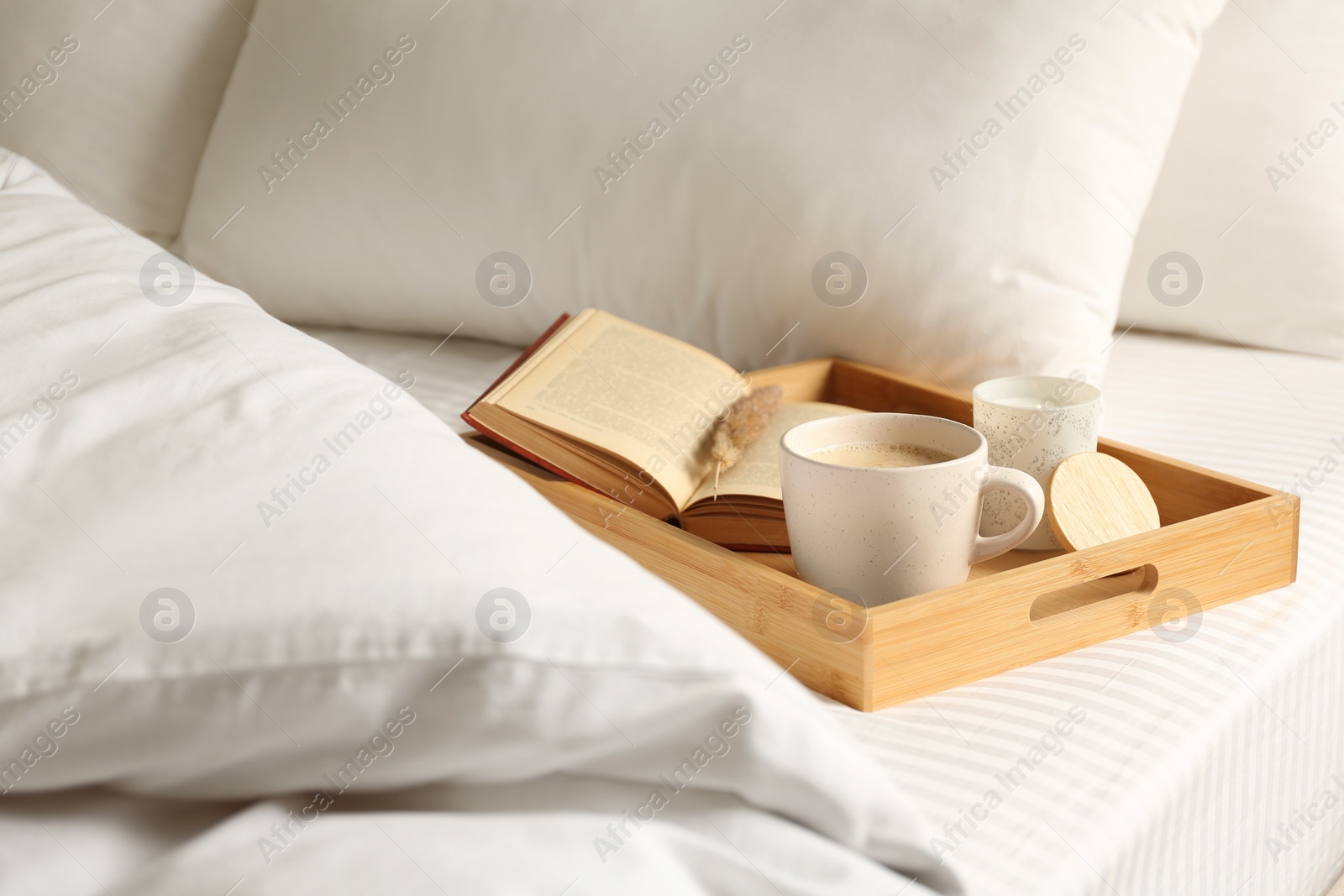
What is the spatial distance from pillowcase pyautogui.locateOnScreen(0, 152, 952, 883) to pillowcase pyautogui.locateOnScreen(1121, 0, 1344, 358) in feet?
2.78

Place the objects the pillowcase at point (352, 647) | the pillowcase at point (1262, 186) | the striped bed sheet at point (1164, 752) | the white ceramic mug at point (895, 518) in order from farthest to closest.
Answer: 1. the pillowcase at point (1262, 186)
2. the white ceramic mug at point (895, 518)
3. the striped bed sheet at point (1164, 752)
4. the pillowcase at point (352, 647)

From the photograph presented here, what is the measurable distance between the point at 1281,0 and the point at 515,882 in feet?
3.66

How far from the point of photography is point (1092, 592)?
25.1 inches

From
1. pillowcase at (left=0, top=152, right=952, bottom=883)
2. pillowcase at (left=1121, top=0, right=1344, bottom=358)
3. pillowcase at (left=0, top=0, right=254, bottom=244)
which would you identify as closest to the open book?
pillowcase at (left=0, top=152, right=952, bottom=883)

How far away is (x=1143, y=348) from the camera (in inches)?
41.9

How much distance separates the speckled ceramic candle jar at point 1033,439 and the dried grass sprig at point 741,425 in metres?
0.16

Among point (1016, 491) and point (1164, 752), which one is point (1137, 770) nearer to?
point (1164, 752)

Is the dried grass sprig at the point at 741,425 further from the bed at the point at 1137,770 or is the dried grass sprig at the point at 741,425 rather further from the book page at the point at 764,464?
the bed at the point at 1137,770

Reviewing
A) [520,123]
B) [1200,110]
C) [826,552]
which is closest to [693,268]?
[520,123]

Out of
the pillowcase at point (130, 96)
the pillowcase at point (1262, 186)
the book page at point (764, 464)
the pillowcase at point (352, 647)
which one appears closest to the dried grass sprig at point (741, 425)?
the book page at point (764, 464)

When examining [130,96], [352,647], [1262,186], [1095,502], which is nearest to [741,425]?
[1095,502]

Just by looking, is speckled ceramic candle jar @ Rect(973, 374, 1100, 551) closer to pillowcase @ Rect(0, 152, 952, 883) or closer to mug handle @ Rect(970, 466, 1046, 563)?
mug handle @ Rect(970, 466, 1046, 563)

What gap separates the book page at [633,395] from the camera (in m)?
0.75

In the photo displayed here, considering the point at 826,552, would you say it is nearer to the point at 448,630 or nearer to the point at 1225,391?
the point at 448,630
